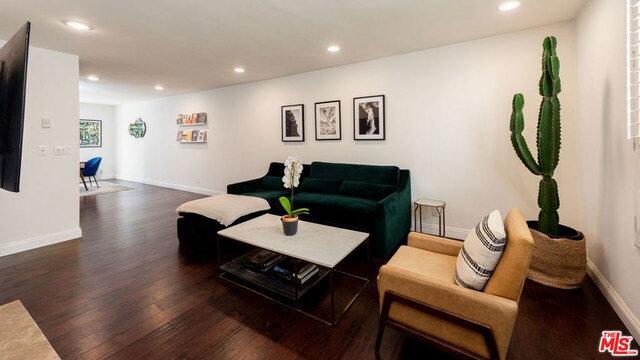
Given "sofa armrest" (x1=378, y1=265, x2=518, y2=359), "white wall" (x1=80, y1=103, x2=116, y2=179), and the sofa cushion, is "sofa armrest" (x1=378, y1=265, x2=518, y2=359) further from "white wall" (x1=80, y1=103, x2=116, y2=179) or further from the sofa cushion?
"white wall" (x1=80, y1=103, x2=116, y2=179)

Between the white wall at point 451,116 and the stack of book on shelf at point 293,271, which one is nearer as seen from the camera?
the stack of book on shelf at point 293,271

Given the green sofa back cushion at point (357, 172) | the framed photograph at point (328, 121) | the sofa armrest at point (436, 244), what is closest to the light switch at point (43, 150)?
the green sofa back cushion at point (357, 172)

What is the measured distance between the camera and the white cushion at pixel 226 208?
2958 millimetres

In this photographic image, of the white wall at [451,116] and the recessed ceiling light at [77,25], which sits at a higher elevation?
the recessed ceiling light at [77,25]

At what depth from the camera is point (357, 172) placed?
3.98 m

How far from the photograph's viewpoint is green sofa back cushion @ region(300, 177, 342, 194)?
4023 mm

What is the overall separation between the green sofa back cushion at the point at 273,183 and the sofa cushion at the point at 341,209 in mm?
797

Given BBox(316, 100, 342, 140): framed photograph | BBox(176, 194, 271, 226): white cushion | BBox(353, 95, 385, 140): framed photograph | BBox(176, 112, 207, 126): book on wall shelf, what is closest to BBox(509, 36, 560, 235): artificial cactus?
BBox(353, 95, 385, 140): framed photograph

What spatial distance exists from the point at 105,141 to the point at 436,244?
10.4 metres

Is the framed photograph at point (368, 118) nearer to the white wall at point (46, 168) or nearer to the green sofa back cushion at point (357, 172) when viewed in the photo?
the green sofa back cushion at point (357, 172)

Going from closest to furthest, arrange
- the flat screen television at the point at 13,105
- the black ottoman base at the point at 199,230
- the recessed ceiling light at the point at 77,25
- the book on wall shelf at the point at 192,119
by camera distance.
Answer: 1. the flat screen television at the point at 13,105
2. the recessed ceiling light at the point at 77,25
3. the black ottoman base at the point at 199,230
4. the book on wall shelf at the point at 192,119

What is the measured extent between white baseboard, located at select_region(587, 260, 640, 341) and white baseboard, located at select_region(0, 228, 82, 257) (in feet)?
18.0

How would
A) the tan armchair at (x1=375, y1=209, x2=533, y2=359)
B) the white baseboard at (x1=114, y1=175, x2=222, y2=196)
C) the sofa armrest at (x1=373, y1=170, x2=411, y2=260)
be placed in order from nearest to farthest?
the tan armchair at (x1=375, y1=209, x2=533, y2=359) < the sofa armrest at (x1=373, y1=170, x2=411, y2=260) < the white baseboard at (x1=114, y1=175, x2=222, y2=196)

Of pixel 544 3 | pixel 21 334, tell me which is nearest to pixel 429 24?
pixel 544 3
